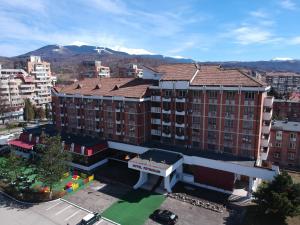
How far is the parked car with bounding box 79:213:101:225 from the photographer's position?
37444 mm

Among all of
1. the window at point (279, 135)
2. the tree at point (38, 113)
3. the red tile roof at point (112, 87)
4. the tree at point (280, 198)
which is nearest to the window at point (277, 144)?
the window at point (279, 135)

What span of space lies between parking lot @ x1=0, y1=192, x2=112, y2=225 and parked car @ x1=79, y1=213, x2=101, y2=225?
2.07 ft

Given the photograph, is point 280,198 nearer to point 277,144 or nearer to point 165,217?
point 165,217

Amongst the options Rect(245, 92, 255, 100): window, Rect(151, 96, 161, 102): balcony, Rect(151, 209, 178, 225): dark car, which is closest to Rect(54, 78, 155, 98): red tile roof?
Rect(151, 96, 161, 102): balcony

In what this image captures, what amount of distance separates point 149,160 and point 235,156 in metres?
17.7

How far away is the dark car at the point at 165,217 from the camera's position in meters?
38.3

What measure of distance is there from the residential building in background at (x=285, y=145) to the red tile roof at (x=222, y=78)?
61.6 ft

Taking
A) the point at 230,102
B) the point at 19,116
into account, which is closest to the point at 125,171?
the point at 230,102

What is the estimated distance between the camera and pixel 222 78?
173 ft

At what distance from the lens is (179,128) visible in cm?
5722

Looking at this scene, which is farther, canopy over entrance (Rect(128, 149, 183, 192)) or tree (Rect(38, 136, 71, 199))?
canopy over entrance (Rect(128, 149, 183, 192))

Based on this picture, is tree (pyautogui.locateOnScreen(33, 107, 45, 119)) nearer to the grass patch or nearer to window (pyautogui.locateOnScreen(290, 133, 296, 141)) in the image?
window (pyautogui.locateOnScreen(290, 133, 296, 141))

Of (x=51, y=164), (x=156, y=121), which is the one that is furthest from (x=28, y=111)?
(x=156, y=121)

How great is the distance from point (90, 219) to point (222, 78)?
121 ft
